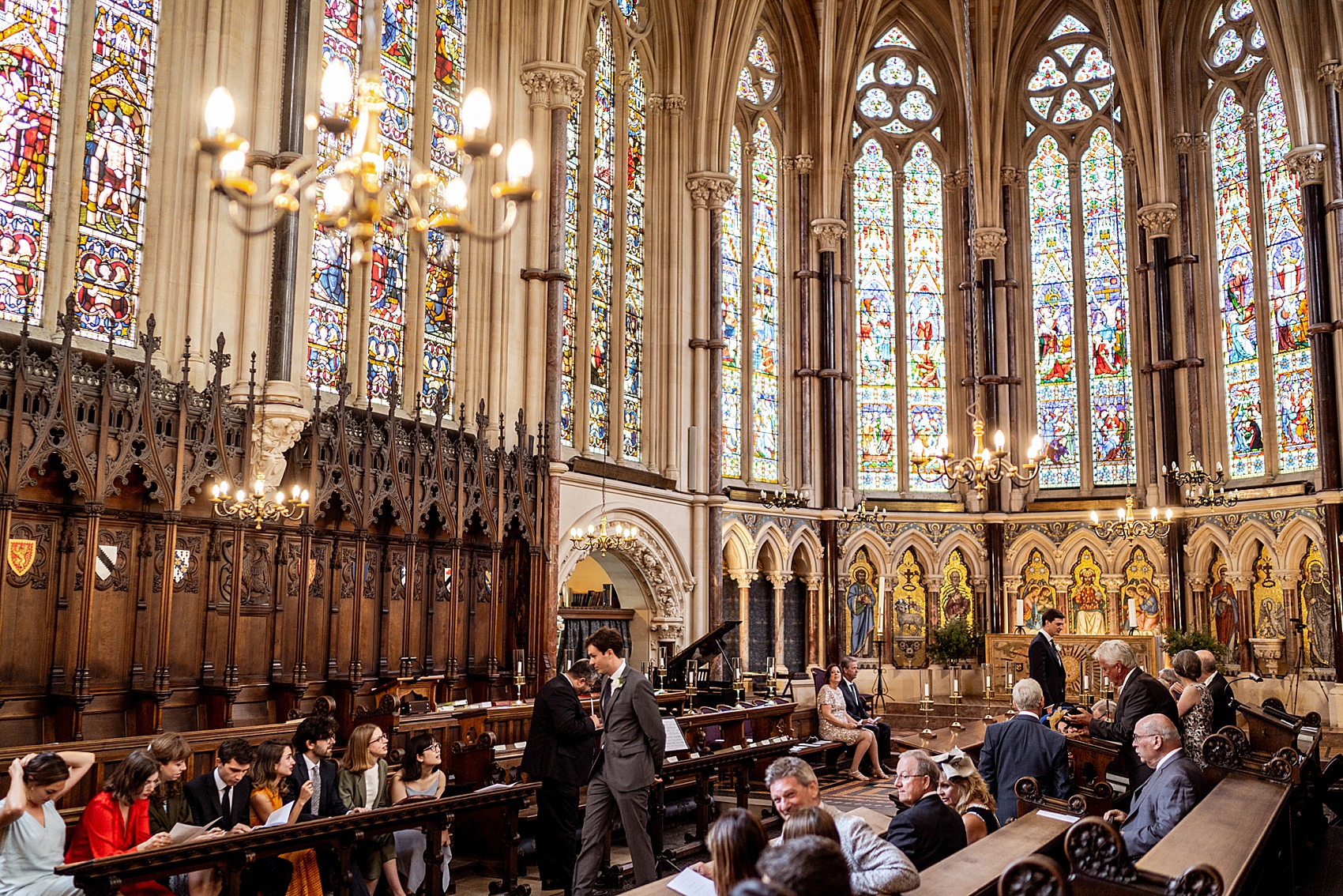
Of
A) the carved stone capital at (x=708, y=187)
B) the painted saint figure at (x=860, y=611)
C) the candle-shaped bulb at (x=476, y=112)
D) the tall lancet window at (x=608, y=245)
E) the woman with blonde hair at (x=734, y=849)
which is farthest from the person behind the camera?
the painted saint figure at (x=860, y=611)

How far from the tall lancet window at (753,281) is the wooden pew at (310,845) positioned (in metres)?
12.5

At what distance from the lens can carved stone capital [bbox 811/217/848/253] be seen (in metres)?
20.4

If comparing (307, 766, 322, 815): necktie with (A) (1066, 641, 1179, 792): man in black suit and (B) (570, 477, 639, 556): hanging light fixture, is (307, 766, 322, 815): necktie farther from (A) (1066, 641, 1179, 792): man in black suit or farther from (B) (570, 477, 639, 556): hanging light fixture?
(B) (570, 477, 639, 556): hanging light fixture

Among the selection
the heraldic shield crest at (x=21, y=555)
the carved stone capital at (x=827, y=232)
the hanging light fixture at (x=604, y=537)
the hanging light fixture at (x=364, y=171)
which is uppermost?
the carved stone capital at (x=827, y=232)

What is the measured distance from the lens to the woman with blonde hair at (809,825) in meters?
3.59

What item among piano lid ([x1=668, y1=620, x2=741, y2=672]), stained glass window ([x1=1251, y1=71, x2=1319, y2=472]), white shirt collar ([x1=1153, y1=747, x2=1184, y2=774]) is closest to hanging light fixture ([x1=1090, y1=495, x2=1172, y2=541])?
stained glass window ([x1=1251, y1=71, x2=1319, y2=472])

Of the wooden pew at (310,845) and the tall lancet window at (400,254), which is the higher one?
the tall lancet window at (400,254)

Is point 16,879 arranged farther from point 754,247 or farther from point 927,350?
point 927,350

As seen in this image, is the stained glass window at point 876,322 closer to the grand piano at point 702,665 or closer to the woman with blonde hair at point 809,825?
the grand piano at point 702,665

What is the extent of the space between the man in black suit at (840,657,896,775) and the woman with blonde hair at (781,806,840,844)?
9.01m

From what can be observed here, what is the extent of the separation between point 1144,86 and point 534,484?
44.5 feet

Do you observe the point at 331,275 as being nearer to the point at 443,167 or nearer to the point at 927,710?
the point at 443,167

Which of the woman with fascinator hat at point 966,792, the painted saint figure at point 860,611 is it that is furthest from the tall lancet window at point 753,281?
the woman with fascinator hat at point 966,792

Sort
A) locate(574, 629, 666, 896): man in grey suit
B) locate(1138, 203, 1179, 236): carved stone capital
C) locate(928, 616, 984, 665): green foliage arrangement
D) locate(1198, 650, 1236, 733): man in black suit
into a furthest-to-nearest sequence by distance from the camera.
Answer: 1. locate(1138, 203, 1179, 236): carved stone capital
2. locate(928, 616, 984, 665): green foliage arrangement
3. locate(1198, 650, 1236, 733): man in black suit
4. locate(574, 629, 666, 896): man in grey suit
